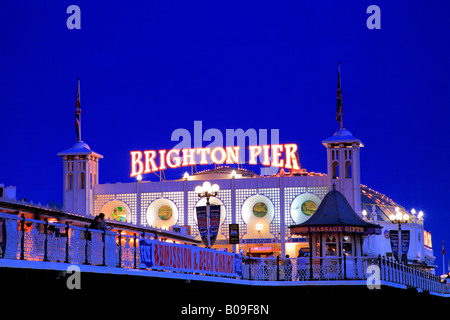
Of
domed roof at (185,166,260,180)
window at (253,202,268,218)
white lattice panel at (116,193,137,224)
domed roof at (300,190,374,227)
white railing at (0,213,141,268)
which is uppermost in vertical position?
domed roof at (185,166,260,180)

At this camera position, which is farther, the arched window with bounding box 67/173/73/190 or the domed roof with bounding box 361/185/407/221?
the domed roof with bounding box 361/185/407/221

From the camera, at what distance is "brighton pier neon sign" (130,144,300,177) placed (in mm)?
70438

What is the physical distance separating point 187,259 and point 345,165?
41.7m

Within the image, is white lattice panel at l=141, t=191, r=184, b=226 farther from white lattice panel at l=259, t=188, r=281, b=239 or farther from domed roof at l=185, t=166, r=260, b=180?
white lattice panel at l=259, t=188, r=281, b=239

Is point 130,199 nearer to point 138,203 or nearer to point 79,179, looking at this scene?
point 138,203

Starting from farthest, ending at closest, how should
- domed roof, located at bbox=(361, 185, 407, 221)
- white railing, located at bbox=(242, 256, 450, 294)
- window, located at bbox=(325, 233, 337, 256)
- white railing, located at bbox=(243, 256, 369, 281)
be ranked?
1. domed roof, located at bbox=(361, 185, 407, 221)
2. window, located at bbox=(325, 233, 337, 256)
3. white railing, located at bbox=(243, 256, 369, 281)
4. white railing, located at bbox=(242, 256, 450, 294)

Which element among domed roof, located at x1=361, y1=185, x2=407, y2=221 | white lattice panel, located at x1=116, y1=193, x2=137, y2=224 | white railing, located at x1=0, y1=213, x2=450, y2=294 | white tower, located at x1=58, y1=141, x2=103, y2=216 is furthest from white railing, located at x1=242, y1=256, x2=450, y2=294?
domed roof, located at x1=361, y1=185, x2=407, y2=221

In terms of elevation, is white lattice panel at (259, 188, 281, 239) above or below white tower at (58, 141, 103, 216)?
below

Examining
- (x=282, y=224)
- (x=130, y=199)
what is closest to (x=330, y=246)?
(x=282, y=224)

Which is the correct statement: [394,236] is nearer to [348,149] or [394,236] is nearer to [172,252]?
[348,149]

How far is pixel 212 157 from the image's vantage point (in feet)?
236

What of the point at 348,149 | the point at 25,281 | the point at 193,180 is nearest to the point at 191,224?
the point at 193,180
